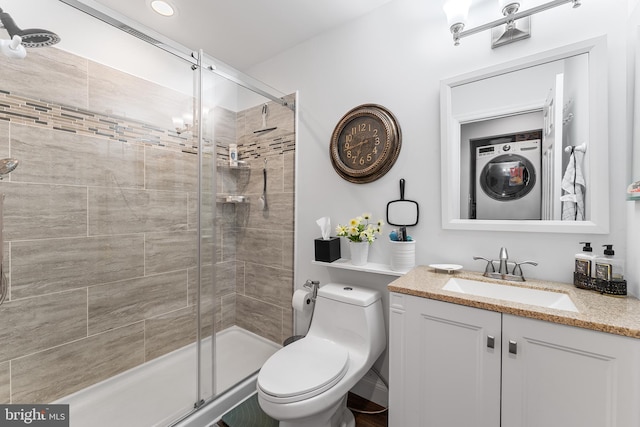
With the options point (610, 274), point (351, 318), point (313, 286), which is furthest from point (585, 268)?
point (313, 286)

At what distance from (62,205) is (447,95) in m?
2.07

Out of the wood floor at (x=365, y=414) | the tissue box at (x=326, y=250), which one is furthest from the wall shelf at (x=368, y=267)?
the wood floor at (x=365, y=414)

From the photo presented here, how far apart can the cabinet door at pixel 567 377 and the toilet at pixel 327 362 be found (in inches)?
25.3

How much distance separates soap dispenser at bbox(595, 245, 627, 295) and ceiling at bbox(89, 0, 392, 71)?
1730 mm

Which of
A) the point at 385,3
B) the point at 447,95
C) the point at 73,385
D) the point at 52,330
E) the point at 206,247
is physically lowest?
the point at 73,385

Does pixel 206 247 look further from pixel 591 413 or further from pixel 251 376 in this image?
pixel 591 413

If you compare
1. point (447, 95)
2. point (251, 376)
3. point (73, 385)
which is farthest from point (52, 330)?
point (447, 95)

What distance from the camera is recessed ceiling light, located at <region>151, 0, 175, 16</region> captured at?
1.65 meters

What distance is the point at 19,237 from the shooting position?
132cm

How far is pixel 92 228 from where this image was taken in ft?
4.93

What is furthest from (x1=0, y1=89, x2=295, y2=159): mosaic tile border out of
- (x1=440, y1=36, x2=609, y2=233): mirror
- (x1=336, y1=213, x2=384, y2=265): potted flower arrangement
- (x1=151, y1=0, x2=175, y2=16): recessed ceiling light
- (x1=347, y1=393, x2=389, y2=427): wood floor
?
(x1=347, y1=393, x2=389, y2=427): wood floor

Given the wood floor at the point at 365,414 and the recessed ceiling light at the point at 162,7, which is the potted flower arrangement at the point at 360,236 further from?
the recessed ceiling light at the point at 162,7

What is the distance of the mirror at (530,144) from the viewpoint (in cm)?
115

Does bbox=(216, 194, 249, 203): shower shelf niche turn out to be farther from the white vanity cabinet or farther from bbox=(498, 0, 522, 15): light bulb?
bbox=(498, 0, 522, 15): light bulb
